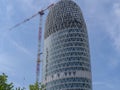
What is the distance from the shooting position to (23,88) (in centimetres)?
4688

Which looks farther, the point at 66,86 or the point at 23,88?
the point at 66,86

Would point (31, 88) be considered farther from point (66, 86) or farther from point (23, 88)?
point (66, 86)

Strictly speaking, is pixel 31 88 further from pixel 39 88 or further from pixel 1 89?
pixel 1 89

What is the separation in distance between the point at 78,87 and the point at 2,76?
15610cm

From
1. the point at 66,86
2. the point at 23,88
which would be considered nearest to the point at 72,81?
the point at 66,86

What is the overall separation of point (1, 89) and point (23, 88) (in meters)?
5.56

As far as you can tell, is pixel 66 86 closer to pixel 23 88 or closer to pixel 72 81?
pixel 72 81

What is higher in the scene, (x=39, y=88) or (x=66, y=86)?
(x=66, y=86)

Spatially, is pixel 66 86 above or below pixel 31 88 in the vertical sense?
above

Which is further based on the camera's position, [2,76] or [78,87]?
[78,87]

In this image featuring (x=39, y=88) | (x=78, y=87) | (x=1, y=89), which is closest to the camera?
(x=1, y=89)

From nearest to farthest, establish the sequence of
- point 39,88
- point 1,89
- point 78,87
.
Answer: point 1,89 < point 39,88 < point 78,87

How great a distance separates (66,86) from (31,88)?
15622cm

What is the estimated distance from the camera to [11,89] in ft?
149
